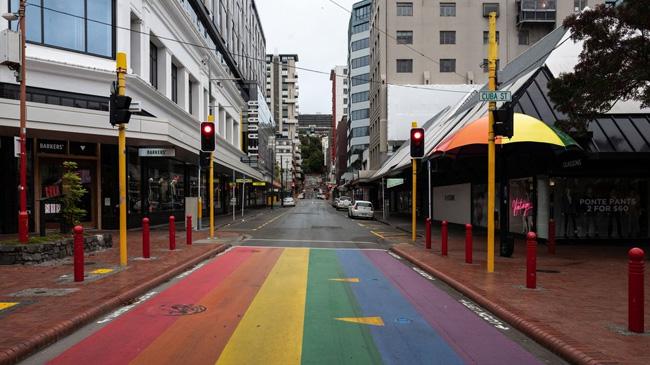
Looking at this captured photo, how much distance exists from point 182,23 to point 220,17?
15.4 m

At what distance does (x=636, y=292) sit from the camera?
680cm

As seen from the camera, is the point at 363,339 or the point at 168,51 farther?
the point at 168,51

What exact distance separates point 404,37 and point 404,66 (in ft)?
10.2

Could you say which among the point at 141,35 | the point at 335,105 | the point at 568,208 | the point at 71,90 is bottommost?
the point at 568,208

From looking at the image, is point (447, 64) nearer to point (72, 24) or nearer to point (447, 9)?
point (447, 9)

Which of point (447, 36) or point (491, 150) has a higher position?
point (447, 36)

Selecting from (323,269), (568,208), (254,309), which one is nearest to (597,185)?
(568,208)

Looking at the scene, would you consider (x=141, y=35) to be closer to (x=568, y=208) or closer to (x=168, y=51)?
(x=168, y=51)

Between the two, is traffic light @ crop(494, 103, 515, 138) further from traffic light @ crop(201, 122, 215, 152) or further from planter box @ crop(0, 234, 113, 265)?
traffic light @ crop(201, 122, 215, 152)

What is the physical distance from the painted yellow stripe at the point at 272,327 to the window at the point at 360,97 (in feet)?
253

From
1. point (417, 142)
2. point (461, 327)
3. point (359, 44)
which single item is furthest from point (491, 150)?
point (359, 44)

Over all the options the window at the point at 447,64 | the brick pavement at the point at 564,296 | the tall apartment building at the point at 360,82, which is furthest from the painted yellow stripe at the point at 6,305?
the tall apartment building at the point at 360,82

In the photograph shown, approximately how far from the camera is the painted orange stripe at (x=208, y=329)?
605 cm

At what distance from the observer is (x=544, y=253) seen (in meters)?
16.1
